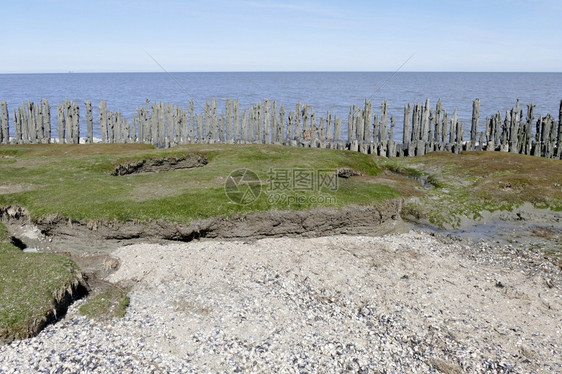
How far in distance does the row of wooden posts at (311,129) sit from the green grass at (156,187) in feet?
21.6

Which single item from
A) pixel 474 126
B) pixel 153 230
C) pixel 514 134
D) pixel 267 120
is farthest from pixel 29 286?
pixel 514 134

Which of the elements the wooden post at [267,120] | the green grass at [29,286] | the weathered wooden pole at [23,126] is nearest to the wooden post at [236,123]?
the wooden post at [267,120]

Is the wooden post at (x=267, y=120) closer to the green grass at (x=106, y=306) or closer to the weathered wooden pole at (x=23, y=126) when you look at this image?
the weathered wooden pole at (x=23, y=126)

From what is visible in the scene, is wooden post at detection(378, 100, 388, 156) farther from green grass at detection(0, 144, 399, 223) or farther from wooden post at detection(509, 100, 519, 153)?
wooden post at detection(509, 100, 519, 153)

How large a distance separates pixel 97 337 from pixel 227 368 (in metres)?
3.18

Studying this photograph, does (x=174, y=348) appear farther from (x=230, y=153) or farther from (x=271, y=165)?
(x=230, y=153)

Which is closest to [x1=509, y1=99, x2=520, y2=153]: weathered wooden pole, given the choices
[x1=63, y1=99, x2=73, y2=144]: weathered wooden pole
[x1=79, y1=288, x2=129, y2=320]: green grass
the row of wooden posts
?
the row of wooden posts

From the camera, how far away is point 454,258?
15.8 m

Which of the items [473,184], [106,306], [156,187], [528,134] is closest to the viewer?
→ [106,306]

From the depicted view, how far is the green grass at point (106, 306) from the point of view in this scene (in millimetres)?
10992

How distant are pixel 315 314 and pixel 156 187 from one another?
9.97 m

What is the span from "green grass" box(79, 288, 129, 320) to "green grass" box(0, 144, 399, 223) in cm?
458

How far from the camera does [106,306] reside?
11.3 m

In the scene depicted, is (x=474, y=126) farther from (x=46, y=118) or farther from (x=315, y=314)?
(x=46, y=118)
